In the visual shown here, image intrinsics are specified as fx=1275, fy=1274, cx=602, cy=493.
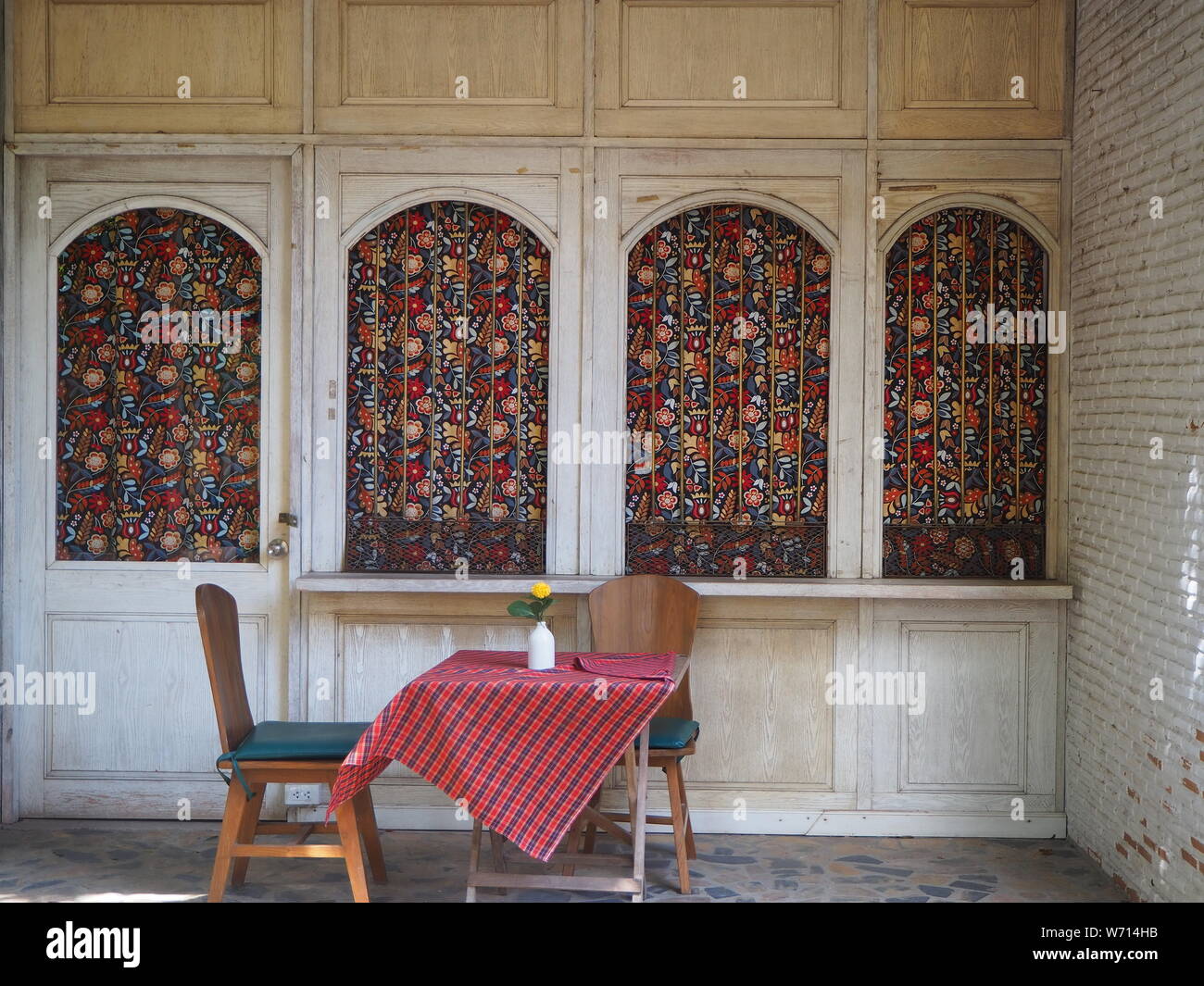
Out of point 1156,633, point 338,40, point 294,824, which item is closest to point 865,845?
point 1156,633

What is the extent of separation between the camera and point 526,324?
518cm

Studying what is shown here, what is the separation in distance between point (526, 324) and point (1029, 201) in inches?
81.4

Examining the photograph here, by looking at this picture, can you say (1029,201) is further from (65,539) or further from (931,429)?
(65,539)

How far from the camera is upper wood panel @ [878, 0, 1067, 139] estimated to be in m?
5.06

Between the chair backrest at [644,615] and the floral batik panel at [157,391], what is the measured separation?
1500 mm

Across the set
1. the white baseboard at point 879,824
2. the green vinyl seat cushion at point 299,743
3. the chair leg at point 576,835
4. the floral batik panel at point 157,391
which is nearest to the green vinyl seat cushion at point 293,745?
the green vinyl seat cushion at point 299,743

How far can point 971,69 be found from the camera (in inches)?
199

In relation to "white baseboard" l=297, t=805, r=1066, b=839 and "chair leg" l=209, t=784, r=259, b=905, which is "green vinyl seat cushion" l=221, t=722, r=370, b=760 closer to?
"chair leg" l=209, t=784, r=259, b=905

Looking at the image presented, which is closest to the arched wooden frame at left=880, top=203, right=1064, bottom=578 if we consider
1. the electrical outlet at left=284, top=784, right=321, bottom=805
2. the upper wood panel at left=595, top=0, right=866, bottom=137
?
the upper wood panel at left=595, top=0, right=866, bottom=137

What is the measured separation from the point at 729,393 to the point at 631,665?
4.49ft

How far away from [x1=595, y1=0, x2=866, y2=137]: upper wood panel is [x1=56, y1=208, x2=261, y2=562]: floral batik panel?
1.67 meters

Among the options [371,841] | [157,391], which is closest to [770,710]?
[371,841]

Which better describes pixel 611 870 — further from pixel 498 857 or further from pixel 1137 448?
pixel 1137 448

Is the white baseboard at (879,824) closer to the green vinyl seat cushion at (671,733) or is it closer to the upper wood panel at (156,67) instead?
the green vinyl seat cushion at (671,733)
